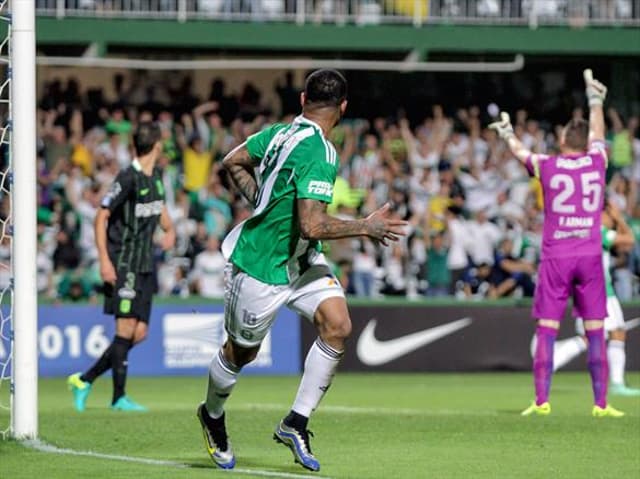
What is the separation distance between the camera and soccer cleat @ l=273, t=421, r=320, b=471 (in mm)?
8625

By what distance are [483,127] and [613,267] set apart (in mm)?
6449

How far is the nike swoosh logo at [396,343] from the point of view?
2208 cm

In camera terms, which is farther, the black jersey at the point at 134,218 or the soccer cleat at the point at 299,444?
the black jersey at the point at 134,218

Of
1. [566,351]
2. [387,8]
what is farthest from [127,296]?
[387,8]

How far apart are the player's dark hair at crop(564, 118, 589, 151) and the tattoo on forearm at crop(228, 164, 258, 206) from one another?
4467 mm

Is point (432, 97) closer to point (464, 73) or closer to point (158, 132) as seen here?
point (464, 73)

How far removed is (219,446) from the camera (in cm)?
888

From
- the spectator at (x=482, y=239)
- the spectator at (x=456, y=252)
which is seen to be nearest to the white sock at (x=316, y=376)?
the spectator at (x=456, y=252)

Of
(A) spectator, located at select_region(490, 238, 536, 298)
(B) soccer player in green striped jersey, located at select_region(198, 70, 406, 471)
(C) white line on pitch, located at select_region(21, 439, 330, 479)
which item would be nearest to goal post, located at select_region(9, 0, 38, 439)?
(C) white line on pitch, located at select_region(21, 439, 330, 479)

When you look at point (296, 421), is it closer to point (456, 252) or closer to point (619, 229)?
point (619, 229)

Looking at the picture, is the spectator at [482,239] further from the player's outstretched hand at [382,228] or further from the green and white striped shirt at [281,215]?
the player's outstretched hand at [382,228]

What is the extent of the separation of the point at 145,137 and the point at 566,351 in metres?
9.54

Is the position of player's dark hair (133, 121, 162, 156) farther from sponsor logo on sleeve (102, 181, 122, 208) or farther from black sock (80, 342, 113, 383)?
A: black sock (80, 342, 113, 383)

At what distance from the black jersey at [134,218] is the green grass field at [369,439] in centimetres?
138
